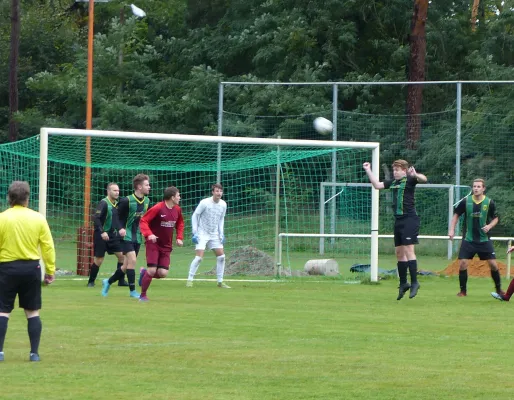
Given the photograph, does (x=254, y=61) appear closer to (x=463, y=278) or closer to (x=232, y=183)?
(x=232, y=183)

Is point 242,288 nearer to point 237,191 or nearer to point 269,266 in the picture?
point 269,266

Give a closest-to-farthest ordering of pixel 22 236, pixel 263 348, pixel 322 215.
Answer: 1. pixel 22 236
2. pixel 263 348
3. pixel 322 215

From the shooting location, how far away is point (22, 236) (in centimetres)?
994

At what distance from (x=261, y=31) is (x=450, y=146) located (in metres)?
16.2

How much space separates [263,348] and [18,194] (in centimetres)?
279

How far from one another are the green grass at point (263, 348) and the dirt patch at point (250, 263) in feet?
17.9

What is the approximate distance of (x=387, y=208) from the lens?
94.6 feet

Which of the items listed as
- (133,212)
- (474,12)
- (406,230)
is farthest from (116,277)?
(474,12)

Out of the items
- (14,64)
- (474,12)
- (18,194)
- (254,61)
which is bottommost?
(18,194)

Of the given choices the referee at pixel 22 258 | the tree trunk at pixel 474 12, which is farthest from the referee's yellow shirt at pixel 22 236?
the tree trunk at pixel 474 12

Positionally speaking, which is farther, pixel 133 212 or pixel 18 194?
pixel 133 212

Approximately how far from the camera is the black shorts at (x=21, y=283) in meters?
9.91

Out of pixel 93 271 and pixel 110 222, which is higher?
pixel 110 222

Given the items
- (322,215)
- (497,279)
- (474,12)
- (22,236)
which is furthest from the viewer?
(474,12)
